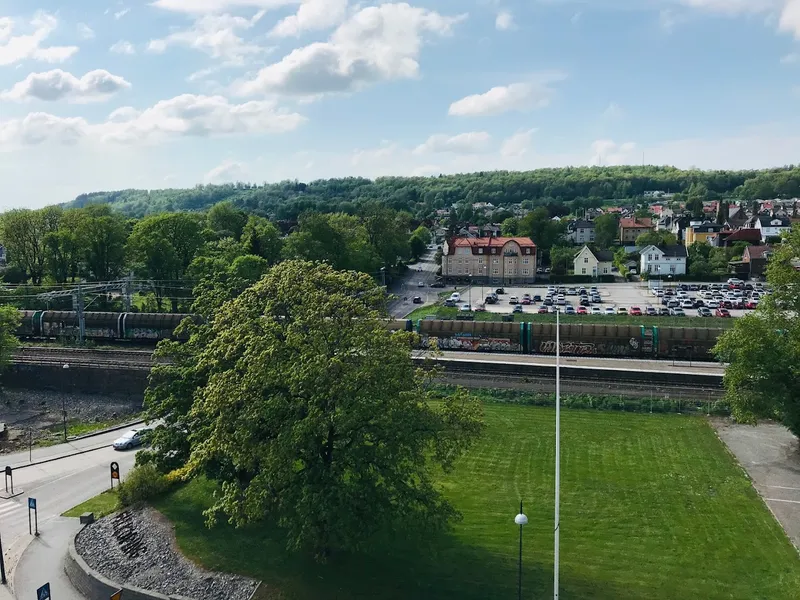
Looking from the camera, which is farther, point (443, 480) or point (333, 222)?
point (333, 222)

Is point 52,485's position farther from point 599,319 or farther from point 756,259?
point 756,259

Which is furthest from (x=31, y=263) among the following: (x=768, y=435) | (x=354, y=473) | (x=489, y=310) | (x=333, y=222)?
(x=768, y=435)

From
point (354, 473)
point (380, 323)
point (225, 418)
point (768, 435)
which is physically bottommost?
point (768, 435)

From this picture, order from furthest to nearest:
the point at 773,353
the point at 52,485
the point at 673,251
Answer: the point at 673,251
the point at 52,485
the point at 773,353

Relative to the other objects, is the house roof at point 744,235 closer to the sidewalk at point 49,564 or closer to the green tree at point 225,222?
the green tree at point 225,222

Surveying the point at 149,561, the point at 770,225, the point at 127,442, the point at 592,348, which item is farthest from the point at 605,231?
the point at 149,561

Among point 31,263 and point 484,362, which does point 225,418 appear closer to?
point 484,362

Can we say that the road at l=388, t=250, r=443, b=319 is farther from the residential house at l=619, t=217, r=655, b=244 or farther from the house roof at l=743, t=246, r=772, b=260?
the house roof at l=743, t=246, r=772, b=260

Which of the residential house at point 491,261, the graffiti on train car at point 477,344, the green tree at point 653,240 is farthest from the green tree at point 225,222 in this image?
the green tree at point 653,240
